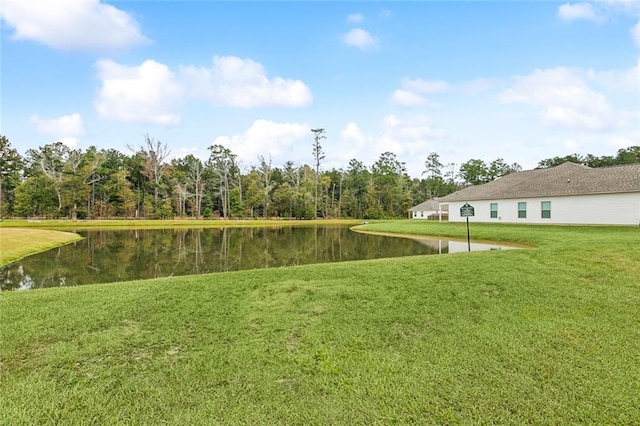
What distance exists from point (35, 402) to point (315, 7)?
15072 millimetres

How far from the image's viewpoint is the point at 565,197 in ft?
68.8

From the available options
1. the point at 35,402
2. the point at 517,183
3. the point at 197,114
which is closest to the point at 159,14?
the point at 35,402

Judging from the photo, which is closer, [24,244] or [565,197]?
[24,244]

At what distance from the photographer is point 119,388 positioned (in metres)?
2.95

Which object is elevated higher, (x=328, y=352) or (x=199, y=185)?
(x=199, y=185)

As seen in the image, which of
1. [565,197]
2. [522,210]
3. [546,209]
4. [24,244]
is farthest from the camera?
[522,210]

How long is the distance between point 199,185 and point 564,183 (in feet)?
169

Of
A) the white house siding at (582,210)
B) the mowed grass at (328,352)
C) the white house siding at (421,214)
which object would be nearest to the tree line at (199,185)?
the white house siding at (421,214)

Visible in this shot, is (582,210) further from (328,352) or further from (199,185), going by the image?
(199,185)

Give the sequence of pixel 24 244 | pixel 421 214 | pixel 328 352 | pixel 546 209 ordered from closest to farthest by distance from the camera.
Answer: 1. pixel 328 352
2. pixel 24 244
3. pixel 546 209
4. pixel 421 214

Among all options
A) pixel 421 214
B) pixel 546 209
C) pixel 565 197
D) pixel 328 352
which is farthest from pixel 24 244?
pixel 421 214

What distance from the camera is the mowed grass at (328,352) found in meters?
2.64

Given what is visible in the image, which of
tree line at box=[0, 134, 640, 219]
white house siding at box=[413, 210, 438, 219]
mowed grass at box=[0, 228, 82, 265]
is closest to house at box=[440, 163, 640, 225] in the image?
white house siding at box=[413, 210, 438, 219]

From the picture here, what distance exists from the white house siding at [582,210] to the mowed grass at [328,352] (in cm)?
1608
